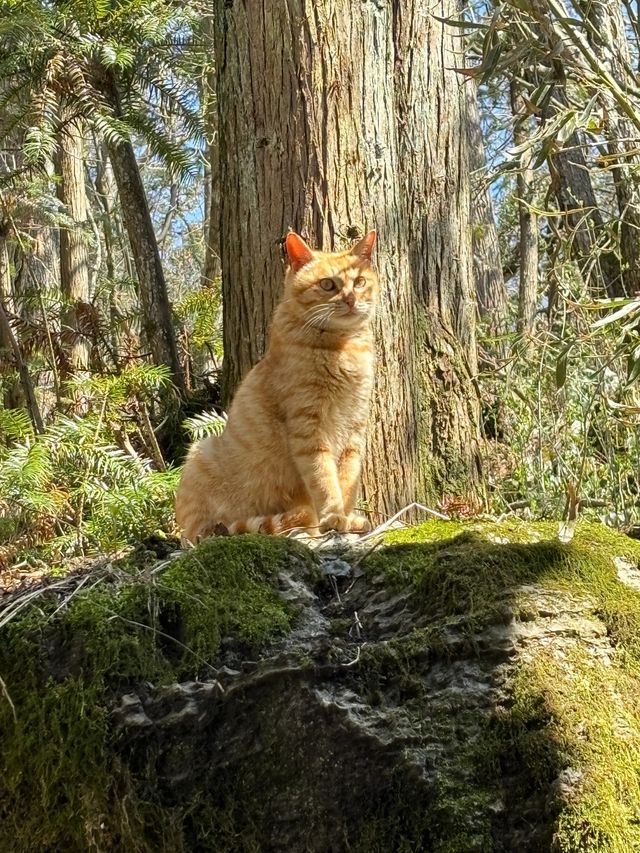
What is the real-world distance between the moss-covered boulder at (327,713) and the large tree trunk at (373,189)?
6.27 feet

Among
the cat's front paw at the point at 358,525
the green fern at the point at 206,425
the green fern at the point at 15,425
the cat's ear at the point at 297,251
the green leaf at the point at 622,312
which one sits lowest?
the cat's front paw at the point at 358,525

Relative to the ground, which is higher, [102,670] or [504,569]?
[504,569]

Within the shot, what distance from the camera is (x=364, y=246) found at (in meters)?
4.02

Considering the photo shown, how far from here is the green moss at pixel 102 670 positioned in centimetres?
207

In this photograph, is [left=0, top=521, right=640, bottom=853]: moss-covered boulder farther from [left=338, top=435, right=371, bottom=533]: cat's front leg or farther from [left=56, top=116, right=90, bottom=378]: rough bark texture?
[left=56, top=116, right=90, bottom=378]: rough bark texture

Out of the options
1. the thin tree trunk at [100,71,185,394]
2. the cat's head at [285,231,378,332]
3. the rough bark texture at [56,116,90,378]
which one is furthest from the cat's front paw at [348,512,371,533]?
the rough bark texture at [56,116,90,378]

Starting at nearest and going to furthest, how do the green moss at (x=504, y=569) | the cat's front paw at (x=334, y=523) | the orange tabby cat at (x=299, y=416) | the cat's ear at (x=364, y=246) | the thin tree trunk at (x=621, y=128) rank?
the green moss at (x=504, y=569) < the thin tree trunk at (x=621, y=128) < the cat's front paw at (x=334, y=523) < the orange tabby cat at (x=299, y=416) < the cat's ear at (x=364, y=246)

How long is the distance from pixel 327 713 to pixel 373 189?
2929mm

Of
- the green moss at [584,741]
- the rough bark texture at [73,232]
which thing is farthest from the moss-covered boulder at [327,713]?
the rough bark texture at [73,232]

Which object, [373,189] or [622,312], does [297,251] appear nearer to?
[373,189]

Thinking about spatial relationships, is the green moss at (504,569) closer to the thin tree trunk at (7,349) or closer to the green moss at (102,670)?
the green moss at (102,670)

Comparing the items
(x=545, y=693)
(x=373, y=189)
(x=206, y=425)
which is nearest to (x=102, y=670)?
(x=545, y=693)

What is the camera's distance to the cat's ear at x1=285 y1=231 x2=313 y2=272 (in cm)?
394

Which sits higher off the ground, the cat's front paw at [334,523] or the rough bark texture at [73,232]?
the rough bark texture at [73,232]
